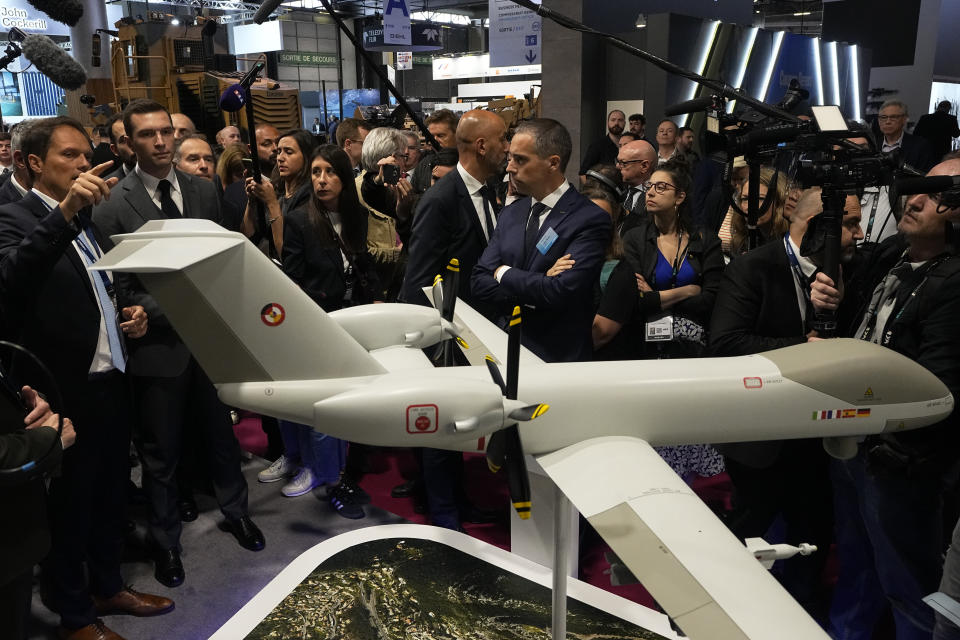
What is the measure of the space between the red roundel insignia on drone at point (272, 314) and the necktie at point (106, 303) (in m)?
1.24

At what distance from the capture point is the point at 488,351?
3.27m

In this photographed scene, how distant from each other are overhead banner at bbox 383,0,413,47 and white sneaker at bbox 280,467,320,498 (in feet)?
32.9

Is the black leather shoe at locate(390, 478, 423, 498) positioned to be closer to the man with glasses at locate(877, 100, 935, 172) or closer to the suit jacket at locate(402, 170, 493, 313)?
the suit jacket at locate(402, 170, 493, 313)

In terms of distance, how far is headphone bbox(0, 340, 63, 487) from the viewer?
2115mm

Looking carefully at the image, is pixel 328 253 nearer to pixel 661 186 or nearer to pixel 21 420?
pixel 661 186

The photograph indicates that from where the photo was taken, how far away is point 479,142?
428cm

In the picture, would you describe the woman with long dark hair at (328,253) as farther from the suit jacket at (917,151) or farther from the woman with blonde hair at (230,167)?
the suit jacket at (917,151)

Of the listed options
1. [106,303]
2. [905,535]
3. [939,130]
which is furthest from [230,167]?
[939,130]

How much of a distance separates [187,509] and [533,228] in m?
3.09

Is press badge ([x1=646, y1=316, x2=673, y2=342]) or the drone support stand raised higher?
press badge ([x1=646, y1=316, x2=673, y2=342])

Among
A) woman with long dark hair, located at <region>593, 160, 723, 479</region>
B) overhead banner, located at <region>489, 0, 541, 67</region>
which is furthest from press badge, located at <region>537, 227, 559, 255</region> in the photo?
overhead banner, located at <region>489, 0, 541, 67</region>

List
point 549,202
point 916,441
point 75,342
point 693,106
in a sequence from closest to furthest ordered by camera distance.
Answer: point 916,441 < point 693,106 < point 75,342 < point 549,202

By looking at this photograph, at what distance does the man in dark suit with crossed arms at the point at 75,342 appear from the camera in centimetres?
311

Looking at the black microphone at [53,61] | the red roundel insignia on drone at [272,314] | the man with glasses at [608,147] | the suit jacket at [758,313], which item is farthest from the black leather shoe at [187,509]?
the man with glasses at [608,147]
